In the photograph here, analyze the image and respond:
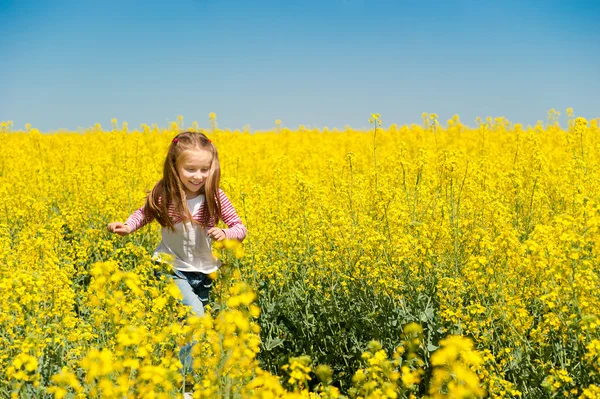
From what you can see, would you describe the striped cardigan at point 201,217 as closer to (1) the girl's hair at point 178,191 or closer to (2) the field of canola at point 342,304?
(1) the girl's hair at point 178,191

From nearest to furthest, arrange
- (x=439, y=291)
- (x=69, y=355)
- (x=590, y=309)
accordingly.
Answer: (x=590, y=309) → (x=69, y=355) → (x=439, y=291)

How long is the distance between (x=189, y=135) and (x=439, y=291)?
1.93 metres

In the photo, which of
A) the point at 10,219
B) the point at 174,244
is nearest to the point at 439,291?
the point at 174,244

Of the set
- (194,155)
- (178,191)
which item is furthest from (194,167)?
(178,191)

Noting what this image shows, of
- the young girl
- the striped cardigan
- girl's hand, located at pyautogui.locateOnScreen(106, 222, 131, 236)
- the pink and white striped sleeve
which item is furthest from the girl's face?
girl's hand, located at pyautogui.locateOnScreen(106, 222, 131, 236)

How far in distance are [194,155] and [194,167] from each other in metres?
0.09

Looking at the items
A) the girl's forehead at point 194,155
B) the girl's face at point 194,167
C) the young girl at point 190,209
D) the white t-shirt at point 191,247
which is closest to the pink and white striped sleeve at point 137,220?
the young girl at point 190,209

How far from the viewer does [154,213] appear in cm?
393

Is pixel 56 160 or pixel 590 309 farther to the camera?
pixel 56 160

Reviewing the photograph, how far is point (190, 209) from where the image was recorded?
397 centimetres

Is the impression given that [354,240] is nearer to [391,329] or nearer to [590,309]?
[391,329]

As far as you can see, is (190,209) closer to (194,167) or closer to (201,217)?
(201,217)

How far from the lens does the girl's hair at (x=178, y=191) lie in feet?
12.7

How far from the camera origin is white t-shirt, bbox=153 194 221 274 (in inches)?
154
